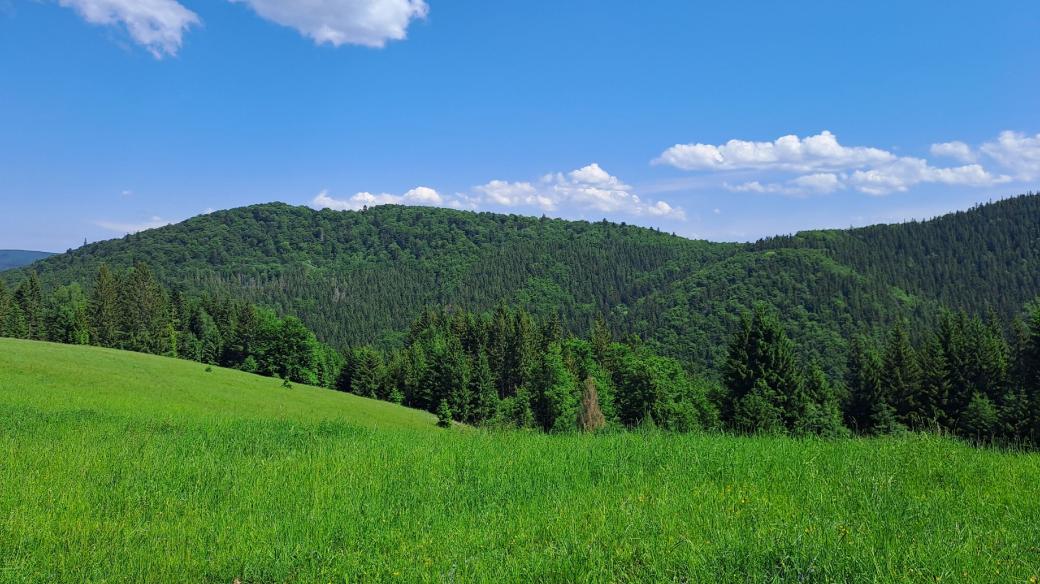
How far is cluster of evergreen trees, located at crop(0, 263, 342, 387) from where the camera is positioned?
8238 cm

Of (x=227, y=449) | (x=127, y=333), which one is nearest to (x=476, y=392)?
(x=127, y=333)

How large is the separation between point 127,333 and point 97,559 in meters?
101

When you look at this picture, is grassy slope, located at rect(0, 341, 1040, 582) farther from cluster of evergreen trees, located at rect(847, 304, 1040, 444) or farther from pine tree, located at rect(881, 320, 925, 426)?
pine tree, located at rect(881, 320, 925, 426)

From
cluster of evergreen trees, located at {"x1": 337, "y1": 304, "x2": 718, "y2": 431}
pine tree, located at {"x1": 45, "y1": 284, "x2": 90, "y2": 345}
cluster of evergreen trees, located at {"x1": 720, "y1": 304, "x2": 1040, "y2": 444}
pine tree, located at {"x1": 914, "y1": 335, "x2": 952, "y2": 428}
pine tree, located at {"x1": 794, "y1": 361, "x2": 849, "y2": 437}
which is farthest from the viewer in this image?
pine tree, located at {"x1": 45, "y1": 284, "x2": 90, "y2": 345}

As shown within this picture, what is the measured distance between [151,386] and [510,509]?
140ft

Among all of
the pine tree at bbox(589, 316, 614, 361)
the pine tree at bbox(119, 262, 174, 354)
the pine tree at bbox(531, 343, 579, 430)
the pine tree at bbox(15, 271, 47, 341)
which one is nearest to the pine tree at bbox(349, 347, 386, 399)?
the pine tree at bbox(531, 343, 579, 430)

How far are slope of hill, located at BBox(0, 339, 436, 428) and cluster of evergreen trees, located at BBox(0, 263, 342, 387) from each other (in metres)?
27.6

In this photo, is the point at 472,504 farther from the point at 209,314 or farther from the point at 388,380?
the point at 209,314

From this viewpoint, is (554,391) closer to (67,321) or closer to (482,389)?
(482,389)

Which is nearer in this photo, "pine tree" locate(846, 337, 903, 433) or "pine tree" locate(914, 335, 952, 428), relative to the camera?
"pine tree" locate(914, 335, 952, 428)

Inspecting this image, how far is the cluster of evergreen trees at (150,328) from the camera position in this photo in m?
82.4

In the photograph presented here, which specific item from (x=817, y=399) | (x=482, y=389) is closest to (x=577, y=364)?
(x=482, y=389)

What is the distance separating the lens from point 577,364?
73.8m

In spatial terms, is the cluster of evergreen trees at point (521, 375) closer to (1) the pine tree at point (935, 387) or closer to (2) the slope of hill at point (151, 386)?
(2) the slope of hill at point (151, 386)
